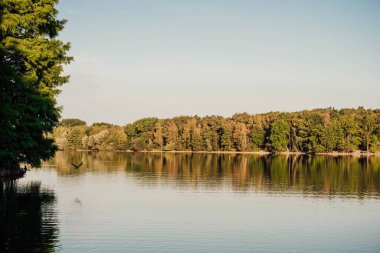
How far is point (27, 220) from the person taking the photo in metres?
32.8

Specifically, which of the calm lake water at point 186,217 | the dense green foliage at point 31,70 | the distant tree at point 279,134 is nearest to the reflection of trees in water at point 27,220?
the calm lake water at point 186,217

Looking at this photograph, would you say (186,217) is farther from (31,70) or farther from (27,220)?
(31,70)

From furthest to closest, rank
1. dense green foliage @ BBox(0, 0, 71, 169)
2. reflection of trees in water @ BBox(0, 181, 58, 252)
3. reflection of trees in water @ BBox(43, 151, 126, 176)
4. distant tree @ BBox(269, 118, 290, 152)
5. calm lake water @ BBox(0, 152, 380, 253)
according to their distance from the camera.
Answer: distant tree @ BBox(269, 118, 290, 152) < reflection of trees in water @ BBox(43, 151, 126, 176) < dense green foliage @ BBox(0, 0, 71, 169) < calm lake water @ BBox(0, 152, 380, 253) < reflection of trees in water @ BBox(0, 181, 58, 252)

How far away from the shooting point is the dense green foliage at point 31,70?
1726 inches

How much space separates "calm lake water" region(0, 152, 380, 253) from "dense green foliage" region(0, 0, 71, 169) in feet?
15.2

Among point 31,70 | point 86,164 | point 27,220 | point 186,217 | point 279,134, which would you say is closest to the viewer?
point 27,220

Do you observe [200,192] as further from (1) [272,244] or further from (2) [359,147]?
(2) [359,147]

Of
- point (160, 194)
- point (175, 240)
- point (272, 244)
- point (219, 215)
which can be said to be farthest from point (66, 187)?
point (272, 244)

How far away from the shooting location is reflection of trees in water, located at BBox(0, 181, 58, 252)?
2627 centimetres

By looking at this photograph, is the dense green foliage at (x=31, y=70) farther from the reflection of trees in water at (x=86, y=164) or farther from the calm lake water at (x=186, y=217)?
the reflection of trees in water at (x=86, y=164)

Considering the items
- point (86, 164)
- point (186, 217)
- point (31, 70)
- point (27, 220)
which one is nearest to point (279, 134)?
point (86, 164)

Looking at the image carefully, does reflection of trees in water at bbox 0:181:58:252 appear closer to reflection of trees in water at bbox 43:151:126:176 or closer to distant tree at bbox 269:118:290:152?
reflection of trees in water at bbox 43:151:126:176

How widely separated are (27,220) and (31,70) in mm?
22336

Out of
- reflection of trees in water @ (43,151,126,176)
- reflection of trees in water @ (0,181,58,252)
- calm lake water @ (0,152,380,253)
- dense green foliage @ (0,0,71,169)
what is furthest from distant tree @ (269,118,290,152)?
reflection of trees in water @ (0,181,58,252)
